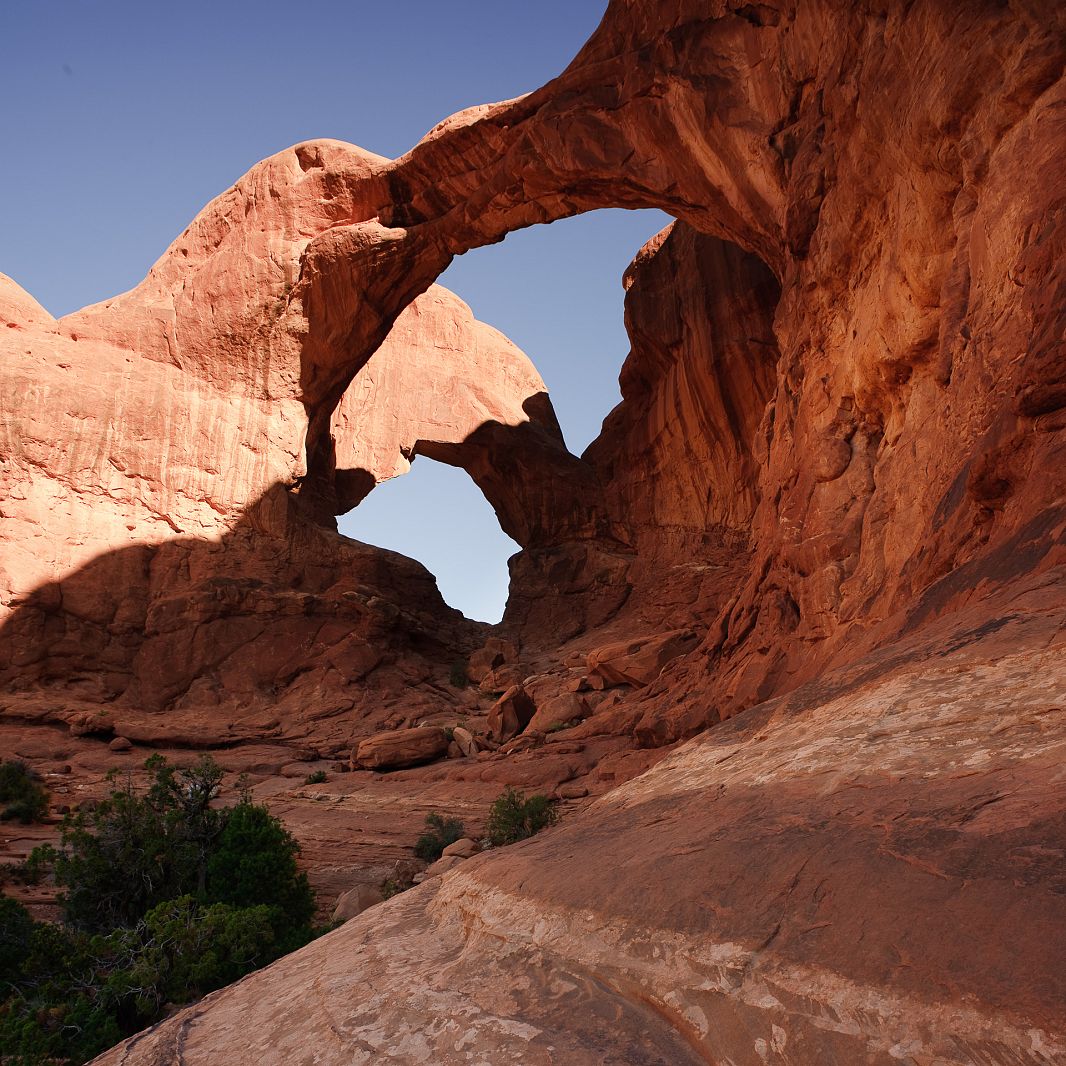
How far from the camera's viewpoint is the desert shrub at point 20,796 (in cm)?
1364

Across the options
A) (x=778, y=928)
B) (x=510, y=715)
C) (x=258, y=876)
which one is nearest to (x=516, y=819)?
(x=258, y=876)

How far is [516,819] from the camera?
12.1 m

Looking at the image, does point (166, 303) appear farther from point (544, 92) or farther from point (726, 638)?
point (726, 638)

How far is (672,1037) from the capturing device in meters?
2.61

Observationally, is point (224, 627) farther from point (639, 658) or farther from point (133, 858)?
point (133, 858)

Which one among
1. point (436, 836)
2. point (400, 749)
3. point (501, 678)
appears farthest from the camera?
point (501, 678)

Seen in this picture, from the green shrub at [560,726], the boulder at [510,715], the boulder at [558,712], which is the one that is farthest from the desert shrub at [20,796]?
the green shrub at [560,726]

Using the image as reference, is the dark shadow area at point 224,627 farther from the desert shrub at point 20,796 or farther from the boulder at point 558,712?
the desert shrub at point 20,796

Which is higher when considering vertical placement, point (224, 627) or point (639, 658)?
point (224, 627)

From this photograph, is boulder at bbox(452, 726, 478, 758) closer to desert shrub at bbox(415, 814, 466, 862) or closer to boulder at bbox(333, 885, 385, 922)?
desert shrub at bbox(415, 814, 466, 862)

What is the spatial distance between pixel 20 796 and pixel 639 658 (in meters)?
12.3

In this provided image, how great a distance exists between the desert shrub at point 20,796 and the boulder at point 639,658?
448 inches

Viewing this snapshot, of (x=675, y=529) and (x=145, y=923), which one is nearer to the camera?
(x=145, y=923)

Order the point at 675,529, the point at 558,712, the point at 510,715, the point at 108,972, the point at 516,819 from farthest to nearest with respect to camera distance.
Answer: the point at 675,529 < the point at 510,715 < the point at 558,712 < the point at 516,819 < the point at 108,972
